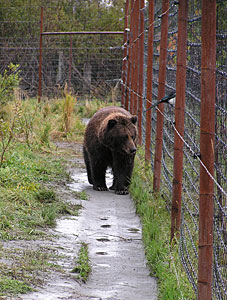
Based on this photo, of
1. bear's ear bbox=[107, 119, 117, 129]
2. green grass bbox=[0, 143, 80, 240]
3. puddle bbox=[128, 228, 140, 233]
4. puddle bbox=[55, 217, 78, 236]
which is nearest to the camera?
green grass bbox=[0, 143, 80, 240]

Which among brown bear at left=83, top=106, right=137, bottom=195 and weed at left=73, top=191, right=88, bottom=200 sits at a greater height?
brown bear at left=83, top=106, right=137, bottom=195

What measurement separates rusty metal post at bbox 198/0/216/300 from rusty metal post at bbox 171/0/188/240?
1.42 metres

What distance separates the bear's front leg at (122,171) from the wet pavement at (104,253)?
178 mm

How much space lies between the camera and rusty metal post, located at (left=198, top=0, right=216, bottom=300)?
291 cm

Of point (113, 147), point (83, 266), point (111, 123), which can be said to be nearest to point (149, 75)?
point (111, 123)

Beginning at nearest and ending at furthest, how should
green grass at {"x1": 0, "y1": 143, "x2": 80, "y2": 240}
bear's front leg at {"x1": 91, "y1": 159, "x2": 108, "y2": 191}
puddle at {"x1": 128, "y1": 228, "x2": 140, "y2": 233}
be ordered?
green grass at {"x1": 0, "y1": 143, "x2": 80, "y2": 240} < puddle at {"x1": 128, "y1": 228, "x2": 140, "y2": 233} < bear's front leg at {"x1": 91, "y1": 159, "x2": 108, "y2": 191}

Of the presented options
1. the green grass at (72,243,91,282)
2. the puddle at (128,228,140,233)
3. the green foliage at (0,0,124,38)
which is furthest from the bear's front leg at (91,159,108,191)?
the green foliage at (0,0,124,38)

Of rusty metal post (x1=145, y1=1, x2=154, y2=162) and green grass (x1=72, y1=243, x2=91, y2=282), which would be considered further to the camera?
rusty metal post (x1=145, y1=1, x2=154, y2=162)

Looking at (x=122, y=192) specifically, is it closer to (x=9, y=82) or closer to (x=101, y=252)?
(x=9, y=82)

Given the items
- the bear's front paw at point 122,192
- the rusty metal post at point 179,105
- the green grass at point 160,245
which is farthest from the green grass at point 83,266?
the bear's front paw at point 122,192

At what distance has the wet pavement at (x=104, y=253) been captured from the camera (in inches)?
153

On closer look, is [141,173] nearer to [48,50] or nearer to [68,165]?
[68,165]

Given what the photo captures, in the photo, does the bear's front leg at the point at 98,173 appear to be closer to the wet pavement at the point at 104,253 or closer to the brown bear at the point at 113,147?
the brown bear at the point at 113,147

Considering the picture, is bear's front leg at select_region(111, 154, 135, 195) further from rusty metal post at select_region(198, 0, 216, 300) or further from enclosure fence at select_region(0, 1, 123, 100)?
enclosure fence at select_region(0, 1, 123, 100)
